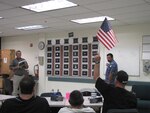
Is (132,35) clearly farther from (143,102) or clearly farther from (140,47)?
(143,102)

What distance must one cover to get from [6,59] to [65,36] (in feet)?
9.29

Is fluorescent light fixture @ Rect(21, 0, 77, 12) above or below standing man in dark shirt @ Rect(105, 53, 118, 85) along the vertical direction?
above

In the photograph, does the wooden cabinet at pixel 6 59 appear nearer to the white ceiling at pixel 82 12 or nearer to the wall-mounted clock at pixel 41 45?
the wall-mounted clock at pixel 41 45

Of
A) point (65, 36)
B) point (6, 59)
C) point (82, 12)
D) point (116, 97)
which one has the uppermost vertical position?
point (82, 12)

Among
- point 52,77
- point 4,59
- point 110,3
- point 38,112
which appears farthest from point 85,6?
point 4,59

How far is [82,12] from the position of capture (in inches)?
214

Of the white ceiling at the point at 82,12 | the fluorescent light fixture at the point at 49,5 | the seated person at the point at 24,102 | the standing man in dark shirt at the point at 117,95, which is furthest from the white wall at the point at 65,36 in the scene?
the seated person at the point at 24,102

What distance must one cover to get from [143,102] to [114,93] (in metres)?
3.33

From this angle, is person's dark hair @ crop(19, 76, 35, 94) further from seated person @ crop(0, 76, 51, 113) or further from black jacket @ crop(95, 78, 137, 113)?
black jacket @ crop(95, 78, 137, 113)

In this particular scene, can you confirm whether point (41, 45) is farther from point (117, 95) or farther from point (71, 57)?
point (117, 95)

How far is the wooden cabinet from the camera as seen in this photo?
9.47 m

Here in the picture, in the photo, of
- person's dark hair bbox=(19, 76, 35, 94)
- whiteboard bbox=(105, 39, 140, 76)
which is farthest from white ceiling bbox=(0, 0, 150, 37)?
person's dark hair bbox=(19, 76, 35, 94)

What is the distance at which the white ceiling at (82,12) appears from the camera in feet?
15.3

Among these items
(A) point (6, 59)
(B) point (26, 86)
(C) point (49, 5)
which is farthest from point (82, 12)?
(A) point (6, 59)
